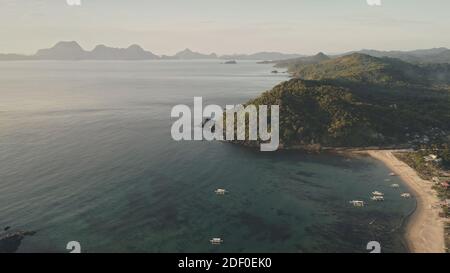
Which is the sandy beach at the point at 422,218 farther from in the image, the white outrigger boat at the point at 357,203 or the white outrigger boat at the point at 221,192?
the white outrigger boat at the point at 221,192

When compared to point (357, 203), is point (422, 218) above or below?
below

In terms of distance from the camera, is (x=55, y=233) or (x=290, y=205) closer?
(x=55, y=233)

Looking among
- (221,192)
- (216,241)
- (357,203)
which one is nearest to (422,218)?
(357,203)

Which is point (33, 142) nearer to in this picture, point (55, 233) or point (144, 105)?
point (55, 233)

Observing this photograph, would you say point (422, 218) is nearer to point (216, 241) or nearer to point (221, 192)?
point (221, 192)

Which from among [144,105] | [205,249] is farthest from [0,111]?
[205,249]

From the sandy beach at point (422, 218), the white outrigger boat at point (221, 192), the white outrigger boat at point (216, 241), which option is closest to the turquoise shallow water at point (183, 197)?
the white outrigger boat at point (216, 241)

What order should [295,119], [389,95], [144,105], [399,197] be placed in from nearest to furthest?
[399,197] < [295,119] < [389,95] < [144,105]
